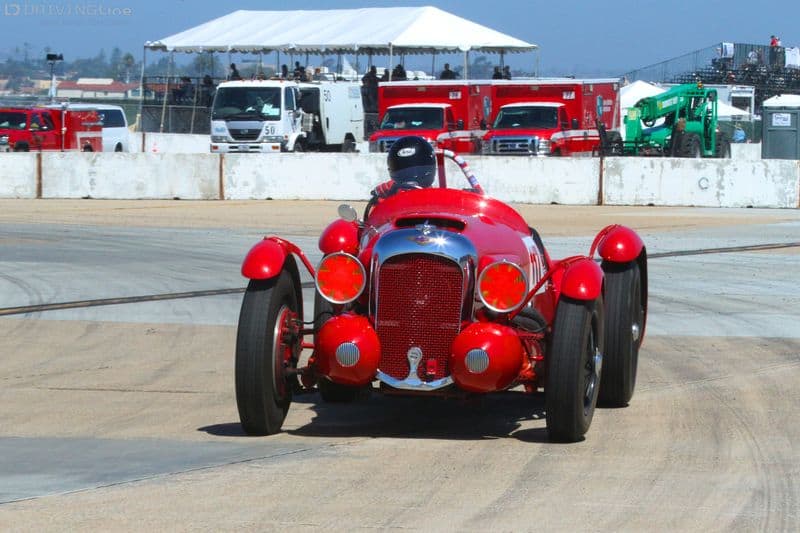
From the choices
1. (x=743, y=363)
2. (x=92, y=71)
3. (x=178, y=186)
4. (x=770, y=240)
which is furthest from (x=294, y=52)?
(x=92, y=71)

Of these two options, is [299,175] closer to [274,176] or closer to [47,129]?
[274,176]

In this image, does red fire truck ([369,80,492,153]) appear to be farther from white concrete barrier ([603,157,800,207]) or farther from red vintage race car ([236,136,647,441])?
red vintage race car ([236,136,647,441])

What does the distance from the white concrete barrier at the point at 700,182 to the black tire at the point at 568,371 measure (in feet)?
64.6

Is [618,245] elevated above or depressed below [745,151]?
below

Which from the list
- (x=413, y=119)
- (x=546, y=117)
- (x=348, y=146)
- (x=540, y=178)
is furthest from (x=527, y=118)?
(x=540, y=178)

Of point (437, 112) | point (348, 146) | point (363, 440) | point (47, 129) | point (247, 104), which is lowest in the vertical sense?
point (363, 440)

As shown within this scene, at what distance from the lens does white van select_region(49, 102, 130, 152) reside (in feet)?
138

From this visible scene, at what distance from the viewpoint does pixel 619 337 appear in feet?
25.8

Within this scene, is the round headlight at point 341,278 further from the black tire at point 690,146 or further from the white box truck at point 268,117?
the black tire at point 690,146

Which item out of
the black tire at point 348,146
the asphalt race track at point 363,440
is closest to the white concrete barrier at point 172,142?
the black tire at point 348,146

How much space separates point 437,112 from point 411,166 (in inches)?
1101

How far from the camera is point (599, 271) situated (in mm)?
7105

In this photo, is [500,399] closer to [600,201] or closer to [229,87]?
[600,201]

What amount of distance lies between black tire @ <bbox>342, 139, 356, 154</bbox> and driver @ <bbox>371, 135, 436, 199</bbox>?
108 feet
